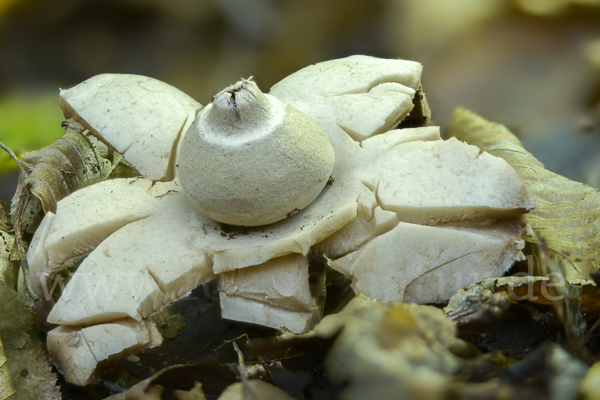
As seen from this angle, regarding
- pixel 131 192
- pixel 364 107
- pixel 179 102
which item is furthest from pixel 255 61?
pixel 131 192

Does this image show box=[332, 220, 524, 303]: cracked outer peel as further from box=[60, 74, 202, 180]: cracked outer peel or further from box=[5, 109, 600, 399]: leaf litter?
box=[60, 74, 202, 180]: cracked outer peel

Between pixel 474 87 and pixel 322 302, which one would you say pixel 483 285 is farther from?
pixel 474 87

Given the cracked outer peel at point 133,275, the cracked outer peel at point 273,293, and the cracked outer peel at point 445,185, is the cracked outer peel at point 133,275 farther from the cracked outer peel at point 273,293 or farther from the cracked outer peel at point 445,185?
the cracked outer peel at point 445,185

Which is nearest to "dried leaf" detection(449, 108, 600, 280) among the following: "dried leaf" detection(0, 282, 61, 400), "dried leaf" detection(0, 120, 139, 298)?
"dried leaf" detection(0, 282, 61, 400)

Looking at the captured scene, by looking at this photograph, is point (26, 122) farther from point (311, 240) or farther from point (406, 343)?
point (406, 343)

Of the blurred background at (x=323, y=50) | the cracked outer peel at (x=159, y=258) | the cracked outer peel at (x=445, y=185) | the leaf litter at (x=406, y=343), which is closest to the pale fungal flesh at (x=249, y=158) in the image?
the cracked outer peel at (x=159, y=258)

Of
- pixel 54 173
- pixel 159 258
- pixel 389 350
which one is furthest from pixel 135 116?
pixel 389 350

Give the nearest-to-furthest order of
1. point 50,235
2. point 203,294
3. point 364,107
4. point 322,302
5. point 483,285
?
point 483,285, point 50,235, point 322,302, point 364,107, point 203,294
